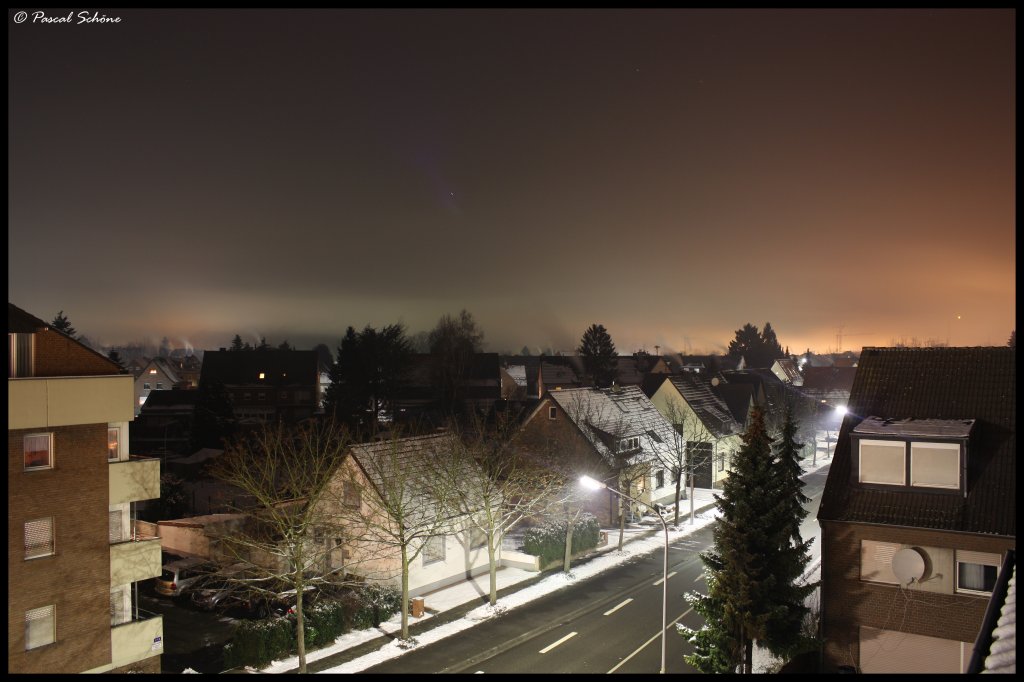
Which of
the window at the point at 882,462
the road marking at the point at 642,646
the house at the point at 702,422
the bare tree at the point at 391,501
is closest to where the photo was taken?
the window at the point at 882,462

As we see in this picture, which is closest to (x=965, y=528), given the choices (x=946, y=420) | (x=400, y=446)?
(x=946, y=420)

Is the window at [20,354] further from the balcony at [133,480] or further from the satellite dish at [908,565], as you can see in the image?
the satellite dish at [908,565]

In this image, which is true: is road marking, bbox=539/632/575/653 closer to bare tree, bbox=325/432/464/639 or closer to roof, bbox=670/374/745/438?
bare tree, bbox=325/432/464/639

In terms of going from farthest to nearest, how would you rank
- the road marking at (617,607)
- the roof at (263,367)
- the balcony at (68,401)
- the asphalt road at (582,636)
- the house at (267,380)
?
the roof at (263,367) → the house at (267,380) → the road marking at (617,607) → the asphalt road at (582,636) → the balcony at (68,401)

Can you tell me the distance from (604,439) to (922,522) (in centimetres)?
2243

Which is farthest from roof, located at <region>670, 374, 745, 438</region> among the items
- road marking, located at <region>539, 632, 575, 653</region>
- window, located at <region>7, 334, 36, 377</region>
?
window, located at <region>7, 334, 36, 377</region>

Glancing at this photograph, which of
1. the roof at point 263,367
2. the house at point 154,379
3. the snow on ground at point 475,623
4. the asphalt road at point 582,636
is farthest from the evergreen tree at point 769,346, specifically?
the asphalt road at point 582,636

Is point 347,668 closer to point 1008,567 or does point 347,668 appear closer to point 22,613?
point 22,613

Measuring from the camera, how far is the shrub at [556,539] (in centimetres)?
3238

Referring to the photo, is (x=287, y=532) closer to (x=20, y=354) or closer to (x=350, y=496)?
(x=350, y=496)

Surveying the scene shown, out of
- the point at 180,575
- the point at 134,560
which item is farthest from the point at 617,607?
the point at 180,575

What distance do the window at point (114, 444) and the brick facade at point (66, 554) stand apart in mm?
599

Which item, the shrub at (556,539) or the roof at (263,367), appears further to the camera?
the roof at (263,367)

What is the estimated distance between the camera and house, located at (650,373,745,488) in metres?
49.0
